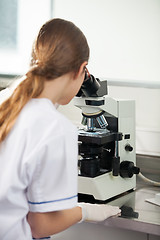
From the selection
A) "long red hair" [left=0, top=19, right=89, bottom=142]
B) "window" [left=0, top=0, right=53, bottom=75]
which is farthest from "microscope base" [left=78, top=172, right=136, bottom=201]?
"window" [left=0, top=0, right=53, bottom=75]

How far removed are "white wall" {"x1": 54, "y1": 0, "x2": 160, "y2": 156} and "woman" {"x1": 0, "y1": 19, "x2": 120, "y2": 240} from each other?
1.08 meters

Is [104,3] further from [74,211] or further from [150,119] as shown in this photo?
[74,211]

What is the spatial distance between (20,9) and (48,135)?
1.71m

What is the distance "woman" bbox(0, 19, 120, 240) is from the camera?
1.19m

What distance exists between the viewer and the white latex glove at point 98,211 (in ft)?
5.21

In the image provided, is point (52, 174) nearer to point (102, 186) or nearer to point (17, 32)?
point (102, 186)

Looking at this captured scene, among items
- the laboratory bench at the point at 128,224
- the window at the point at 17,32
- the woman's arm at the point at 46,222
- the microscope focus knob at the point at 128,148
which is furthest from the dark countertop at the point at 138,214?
the window at the point at 17,32

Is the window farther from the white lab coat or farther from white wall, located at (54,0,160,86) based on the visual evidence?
the white lab coat

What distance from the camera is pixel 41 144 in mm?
1180

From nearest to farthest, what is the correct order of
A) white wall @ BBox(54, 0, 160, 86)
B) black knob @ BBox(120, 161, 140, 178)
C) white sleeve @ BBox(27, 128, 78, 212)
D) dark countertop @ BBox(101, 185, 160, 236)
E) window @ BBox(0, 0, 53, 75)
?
1. white sleeve @ BBox(27, 128, 78, 212)
2. dark countertop @ BBox(101, 185, 160, 236)
3. black knob @ BBox(120, 161, 140, 178)
4. white wall @ BBox(54, 0, 160, 86)
5. window @ BBox(0, 0, 53, 75)

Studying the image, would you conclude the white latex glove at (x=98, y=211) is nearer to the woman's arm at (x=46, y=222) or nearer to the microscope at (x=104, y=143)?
the microscope at (x=104, y=143)

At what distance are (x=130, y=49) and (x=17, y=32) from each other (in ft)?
2.49

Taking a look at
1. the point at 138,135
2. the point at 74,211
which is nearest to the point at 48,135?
the point at 74,211

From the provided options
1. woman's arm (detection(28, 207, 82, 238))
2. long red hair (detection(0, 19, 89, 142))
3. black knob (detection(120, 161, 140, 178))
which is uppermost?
long red hair (detection(0, 19, 89, 142))
